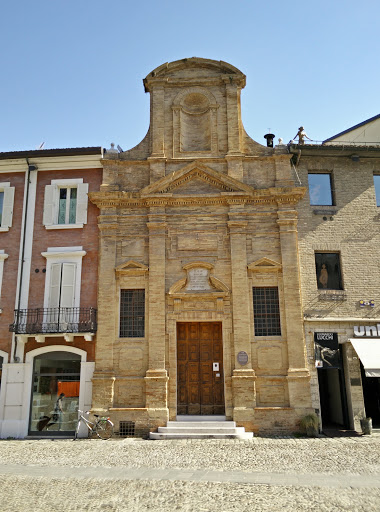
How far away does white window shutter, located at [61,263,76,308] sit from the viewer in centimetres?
1697

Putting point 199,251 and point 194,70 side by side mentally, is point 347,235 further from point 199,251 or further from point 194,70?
point 194,70

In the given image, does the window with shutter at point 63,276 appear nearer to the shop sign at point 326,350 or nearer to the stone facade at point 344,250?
the stone facade at point 344,250

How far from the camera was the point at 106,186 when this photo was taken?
58.0 ft

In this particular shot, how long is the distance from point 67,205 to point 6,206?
2526mm

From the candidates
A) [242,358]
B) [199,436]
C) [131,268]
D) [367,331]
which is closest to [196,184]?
[131,268]

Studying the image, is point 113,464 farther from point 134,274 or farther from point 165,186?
point 165,186

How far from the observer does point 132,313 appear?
54.9 ft

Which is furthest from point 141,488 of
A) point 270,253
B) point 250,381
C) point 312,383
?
point 270,253

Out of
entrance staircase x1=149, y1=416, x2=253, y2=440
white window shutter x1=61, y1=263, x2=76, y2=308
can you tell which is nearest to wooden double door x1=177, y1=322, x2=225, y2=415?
entrance staircase x1=149, y1=416, x2=253, y2=440

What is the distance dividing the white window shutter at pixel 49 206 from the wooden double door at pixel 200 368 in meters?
6.68

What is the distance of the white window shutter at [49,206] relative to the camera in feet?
58.6

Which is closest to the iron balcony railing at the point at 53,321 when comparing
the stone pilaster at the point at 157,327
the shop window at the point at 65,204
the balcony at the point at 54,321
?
the balcony at the point at 54,321

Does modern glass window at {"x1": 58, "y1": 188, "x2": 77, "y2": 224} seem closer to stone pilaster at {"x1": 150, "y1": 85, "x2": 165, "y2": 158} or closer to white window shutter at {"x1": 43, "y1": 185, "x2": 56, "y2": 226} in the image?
white window shutter at {"x1": 43, "y1": 185, "x2": 56, "y2": 226}

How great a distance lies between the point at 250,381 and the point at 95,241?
789cm
